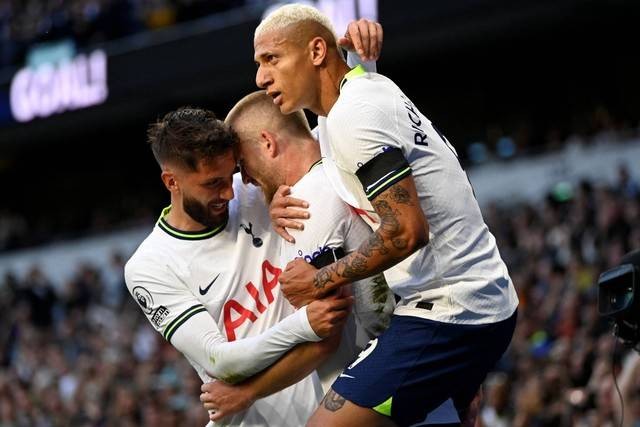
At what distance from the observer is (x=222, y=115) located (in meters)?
20.8

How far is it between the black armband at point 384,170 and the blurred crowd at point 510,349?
6.57 feet

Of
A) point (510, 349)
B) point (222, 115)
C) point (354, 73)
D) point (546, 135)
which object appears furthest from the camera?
point (222, 115)

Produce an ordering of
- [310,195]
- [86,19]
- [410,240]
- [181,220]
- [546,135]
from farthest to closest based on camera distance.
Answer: [86,19] → [546,135] → [181,220] → [310,195] → [410,240]

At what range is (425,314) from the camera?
462 cm

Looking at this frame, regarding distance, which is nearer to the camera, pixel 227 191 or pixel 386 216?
pixel 386 216

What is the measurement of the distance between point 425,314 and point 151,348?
10965mm

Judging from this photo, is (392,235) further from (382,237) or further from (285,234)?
(285,234)

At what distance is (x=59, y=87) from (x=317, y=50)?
15991 mm

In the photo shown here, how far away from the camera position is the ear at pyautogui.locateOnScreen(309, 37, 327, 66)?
15.9ft

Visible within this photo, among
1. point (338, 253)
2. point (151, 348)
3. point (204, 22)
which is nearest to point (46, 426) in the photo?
point (151, 348)

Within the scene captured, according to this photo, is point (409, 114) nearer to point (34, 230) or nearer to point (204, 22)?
point (204, 22)

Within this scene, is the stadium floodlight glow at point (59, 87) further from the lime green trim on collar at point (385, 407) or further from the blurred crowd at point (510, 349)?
the lime green trim on collar at point (385, 407)

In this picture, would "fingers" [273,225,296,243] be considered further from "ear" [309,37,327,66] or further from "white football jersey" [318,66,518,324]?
"ear" [309,37,327,66]

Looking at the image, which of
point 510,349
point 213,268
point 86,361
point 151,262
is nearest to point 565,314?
point 510,349
